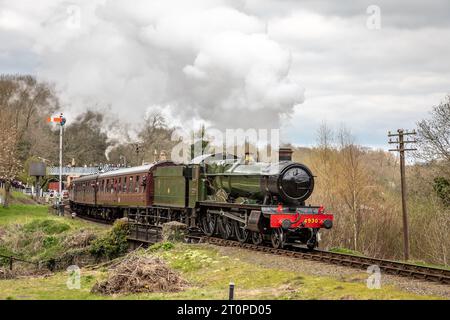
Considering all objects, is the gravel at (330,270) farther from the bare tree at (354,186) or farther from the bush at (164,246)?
the bare tree at (354,186)

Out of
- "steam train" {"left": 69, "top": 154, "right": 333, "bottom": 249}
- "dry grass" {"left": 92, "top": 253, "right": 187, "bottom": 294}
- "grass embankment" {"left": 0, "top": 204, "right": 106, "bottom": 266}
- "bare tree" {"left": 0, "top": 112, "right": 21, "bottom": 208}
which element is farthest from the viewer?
"bare tree" {"left": 0, "top": 112, "right": 21, "bottom": 208}

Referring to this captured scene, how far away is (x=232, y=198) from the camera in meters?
21.3

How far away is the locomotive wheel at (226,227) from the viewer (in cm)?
2142

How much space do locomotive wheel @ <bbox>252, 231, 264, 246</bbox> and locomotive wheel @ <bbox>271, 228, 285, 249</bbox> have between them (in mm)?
593

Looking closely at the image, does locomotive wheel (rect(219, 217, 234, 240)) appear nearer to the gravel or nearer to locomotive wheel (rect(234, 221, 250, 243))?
locomotive wheel (rect(234, 221, 250, 243))

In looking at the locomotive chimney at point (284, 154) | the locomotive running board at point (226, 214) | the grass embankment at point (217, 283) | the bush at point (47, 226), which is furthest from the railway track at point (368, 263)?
the bush at point (47, 226)

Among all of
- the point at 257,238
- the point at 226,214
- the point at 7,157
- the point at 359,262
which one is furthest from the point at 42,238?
the point at 7,157

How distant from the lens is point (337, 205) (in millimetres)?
40812

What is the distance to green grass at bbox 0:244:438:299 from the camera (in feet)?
37.8

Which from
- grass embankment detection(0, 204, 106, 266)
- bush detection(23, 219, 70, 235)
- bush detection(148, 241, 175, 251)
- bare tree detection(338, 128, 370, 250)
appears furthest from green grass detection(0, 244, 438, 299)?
bare tree detection(338, 128, 370, 250)

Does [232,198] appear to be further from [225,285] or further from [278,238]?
[225,285]

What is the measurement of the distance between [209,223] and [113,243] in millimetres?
4724

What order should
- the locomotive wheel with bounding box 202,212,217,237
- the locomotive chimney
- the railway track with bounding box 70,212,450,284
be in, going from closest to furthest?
the railway track with bounding box 70,212,450,284
the locomotive chimney
the locomotive wheel with bounding box 202,212,217,237
